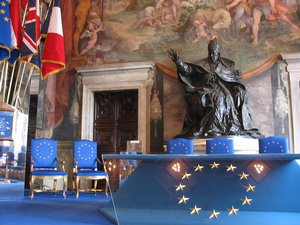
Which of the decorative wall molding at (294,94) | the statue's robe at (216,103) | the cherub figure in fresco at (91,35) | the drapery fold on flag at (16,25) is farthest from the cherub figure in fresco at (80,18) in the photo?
the decorative wall molding at (294,94)

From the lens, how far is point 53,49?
22.6 ft

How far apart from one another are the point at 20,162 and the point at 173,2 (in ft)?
18.1

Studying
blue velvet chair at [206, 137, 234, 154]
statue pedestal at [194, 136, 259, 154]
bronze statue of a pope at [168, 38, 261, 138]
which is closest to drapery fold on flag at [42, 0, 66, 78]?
bronze statue of a pope at [168, 38, 261, 138]

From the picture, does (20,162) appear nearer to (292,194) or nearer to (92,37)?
(92,37)

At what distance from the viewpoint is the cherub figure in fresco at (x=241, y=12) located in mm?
8414

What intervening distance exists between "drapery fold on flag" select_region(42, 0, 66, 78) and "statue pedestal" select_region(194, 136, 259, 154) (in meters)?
3.30

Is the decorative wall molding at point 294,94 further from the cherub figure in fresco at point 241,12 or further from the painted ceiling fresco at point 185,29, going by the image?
the cherub figure in fresco at point 241,12

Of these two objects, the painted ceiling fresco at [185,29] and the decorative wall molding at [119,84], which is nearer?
the painted ceiling fresco at [185,29]

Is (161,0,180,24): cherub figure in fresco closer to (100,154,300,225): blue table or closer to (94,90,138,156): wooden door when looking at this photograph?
(94,90,138,156): wooden door

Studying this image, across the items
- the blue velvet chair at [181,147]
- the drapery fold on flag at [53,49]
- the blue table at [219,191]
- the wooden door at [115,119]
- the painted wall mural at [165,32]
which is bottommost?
the blue table at [219,191]

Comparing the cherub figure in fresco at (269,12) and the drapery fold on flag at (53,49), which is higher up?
the cherub figure in fresco at (269,12)

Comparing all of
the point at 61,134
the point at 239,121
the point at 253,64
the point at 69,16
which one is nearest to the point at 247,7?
the point at 253,64

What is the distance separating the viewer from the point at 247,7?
334 inches

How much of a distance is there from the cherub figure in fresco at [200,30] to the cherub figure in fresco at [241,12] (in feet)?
2.40
